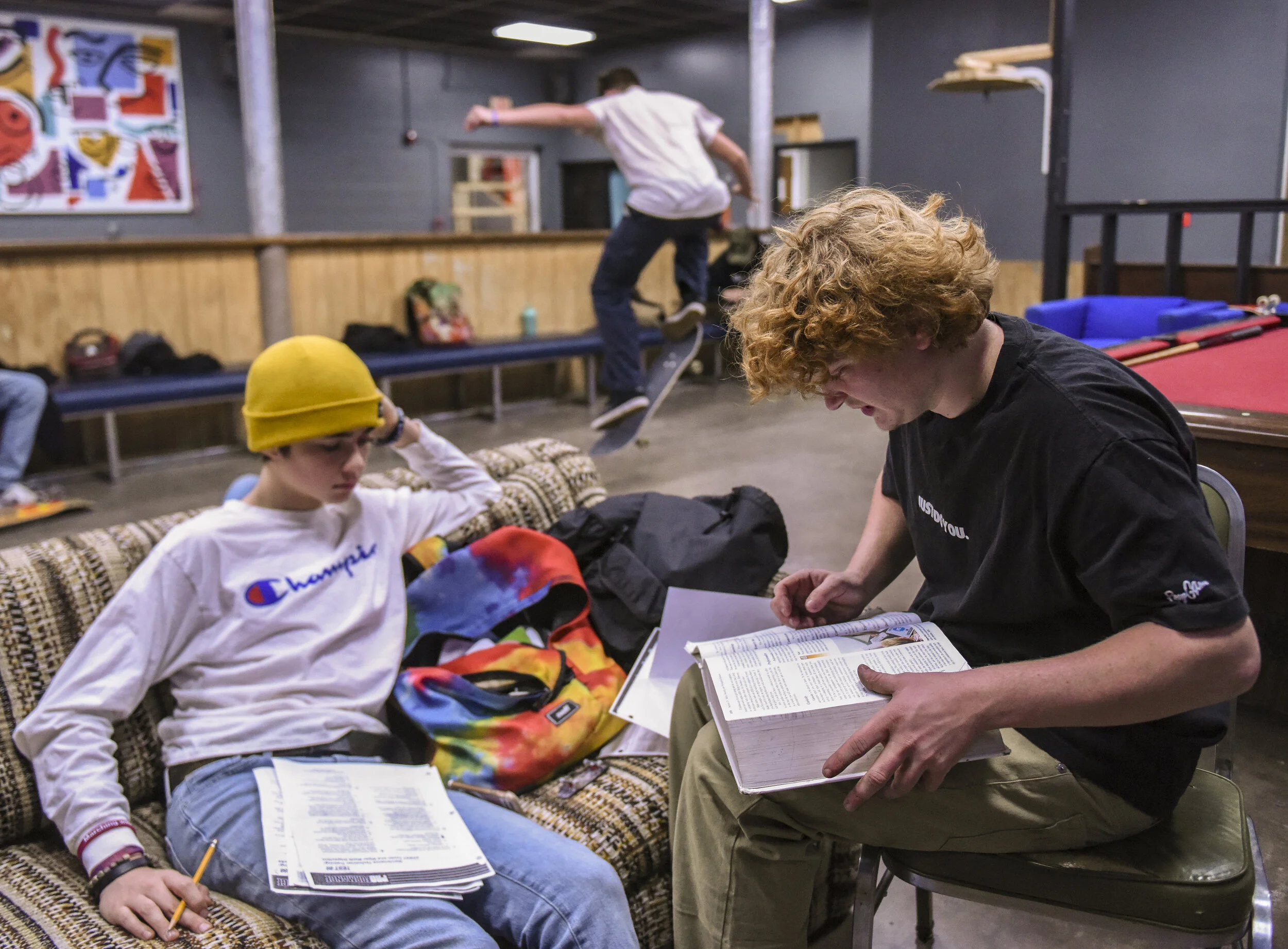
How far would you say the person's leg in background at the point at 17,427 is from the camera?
459cm

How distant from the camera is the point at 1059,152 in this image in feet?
16.9

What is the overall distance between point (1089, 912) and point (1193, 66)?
8694 mm

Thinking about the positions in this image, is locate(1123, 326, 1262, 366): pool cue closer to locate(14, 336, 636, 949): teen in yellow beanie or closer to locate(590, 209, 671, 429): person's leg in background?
locate(14, 336, 636, 949): teen in yellow beanie

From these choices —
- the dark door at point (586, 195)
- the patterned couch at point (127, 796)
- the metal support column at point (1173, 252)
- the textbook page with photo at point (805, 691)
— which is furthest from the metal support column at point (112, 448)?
the dark door at point (586, 195)

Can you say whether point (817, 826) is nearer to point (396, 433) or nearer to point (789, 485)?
point (396, 433)

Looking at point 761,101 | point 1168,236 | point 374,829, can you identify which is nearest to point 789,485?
point 1168,236

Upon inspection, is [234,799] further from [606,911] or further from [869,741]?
[869,741]

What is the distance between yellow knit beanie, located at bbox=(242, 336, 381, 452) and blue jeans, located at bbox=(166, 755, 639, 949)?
1.62 feet

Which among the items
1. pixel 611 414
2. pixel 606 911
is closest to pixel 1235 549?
pixel 606 911

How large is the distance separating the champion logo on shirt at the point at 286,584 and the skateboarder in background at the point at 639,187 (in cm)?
329

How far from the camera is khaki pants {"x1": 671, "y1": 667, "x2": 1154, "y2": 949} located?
1159 millimetres

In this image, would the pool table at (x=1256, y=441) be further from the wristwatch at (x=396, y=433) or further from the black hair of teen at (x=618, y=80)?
the black hair of teen at (x=618, y=80)

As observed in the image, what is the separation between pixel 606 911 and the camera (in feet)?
4.49

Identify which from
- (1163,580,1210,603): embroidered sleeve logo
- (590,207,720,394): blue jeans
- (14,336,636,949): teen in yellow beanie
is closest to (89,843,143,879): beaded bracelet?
(14,336,636,949): teen in yellow beanie
